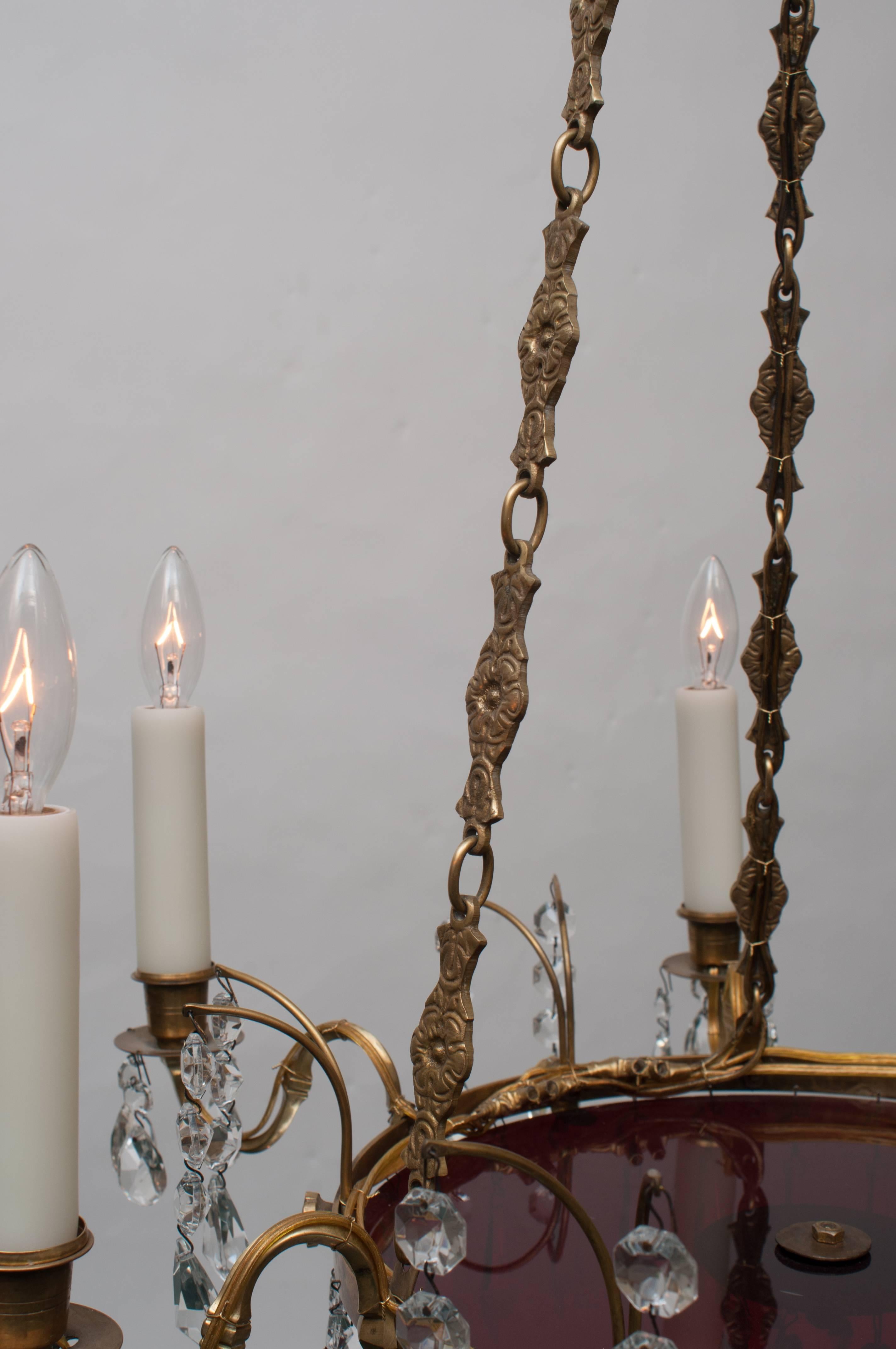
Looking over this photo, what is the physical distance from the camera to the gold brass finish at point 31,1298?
0.42 meters

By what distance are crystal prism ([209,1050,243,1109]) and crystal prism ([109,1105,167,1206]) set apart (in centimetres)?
13

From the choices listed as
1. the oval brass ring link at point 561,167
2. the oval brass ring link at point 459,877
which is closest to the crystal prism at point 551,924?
the oval brass ring link at point 459,877

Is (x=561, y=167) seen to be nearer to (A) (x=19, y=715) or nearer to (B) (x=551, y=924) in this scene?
(A) (x=19, y=715)

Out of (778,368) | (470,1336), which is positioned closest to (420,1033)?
(470,1336)

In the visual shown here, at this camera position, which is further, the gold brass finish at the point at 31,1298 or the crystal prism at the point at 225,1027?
the crystal prism at the point at 225,1027

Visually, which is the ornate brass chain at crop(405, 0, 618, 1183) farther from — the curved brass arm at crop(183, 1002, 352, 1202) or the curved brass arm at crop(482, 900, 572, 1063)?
the curved brass arm at crop(482, 900, 572, 1063)

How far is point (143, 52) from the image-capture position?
1511 mm

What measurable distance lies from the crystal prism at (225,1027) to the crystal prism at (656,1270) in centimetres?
26

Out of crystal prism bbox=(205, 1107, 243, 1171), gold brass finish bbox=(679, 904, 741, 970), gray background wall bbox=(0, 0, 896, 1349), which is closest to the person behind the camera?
crystal prism bbox=(205, 1107, 243, 1171)

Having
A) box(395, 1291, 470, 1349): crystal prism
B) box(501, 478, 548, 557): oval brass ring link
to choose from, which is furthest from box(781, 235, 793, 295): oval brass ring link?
box(395, 1291, 470, 1349): crystal prism

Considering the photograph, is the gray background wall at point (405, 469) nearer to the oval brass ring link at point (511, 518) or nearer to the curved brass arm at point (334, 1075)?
the curved brass arm at point (334, 1075)

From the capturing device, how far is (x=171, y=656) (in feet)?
2.43

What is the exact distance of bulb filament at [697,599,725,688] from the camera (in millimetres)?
889

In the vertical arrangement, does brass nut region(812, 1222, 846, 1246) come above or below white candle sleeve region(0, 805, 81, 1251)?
below
